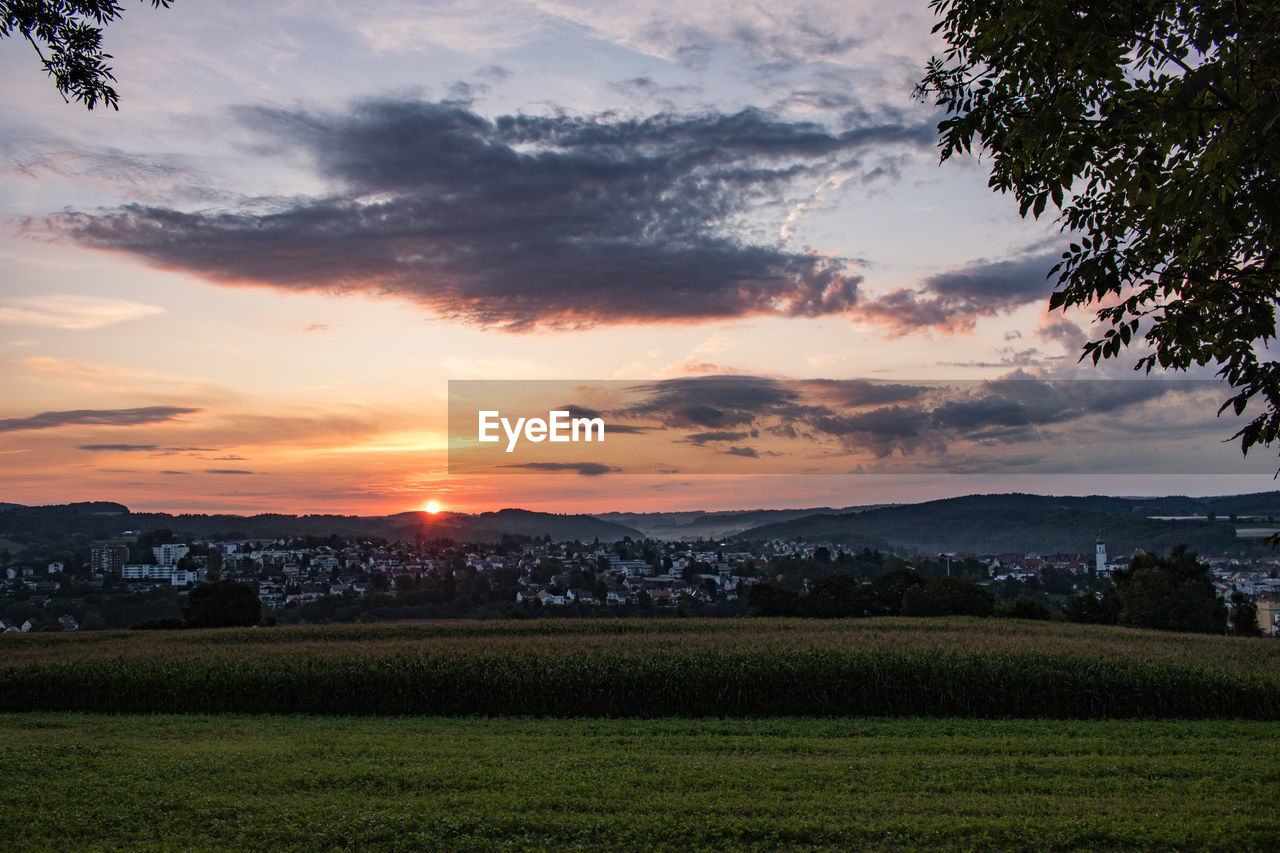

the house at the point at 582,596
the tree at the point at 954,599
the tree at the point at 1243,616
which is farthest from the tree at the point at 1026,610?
the house at the point at 582,596

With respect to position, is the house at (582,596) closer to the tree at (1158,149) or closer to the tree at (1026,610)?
the tree at (1026,610)

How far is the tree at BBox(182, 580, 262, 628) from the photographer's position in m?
34.5

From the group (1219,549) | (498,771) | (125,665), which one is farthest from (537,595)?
(1219,549)

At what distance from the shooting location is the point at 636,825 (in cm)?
705

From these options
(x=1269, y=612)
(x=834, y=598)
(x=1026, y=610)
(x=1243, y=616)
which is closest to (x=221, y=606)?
(x=834, y=598)

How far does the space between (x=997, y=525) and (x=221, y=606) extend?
82617mm

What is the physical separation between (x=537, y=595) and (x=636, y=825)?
1896 inches

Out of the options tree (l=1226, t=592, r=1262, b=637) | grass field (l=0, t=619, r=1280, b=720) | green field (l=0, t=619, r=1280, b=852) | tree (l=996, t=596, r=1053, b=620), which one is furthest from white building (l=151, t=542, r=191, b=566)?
tree (l=1226, t=592, r=1262, b=637)

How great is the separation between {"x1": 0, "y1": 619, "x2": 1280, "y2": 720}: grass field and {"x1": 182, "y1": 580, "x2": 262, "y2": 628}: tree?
15790 millimetres

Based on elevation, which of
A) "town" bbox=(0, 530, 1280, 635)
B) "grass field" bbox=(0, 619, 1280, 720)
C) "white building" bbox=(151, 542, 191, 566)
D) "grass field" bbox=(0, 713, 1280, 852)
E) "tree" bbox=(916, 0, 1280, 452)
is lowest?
"town" bbox=(0, 530, 1280, 635)

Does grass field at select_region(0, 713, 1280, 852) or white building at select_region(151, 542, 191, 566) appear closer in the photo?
grass field at select_region(0, 713, 1280, 852)

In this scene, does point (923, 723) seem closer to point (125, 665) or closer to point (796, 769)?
point (796, 769)

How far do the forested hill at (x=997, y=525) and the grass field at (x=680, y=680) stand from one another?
69515 millimetres

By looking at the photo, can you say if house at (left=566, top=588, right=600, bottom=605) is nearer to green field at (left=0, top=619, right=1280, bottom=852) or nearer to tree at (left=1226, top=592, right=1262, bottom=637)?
green field at (left=0, top=619, right=1280, bottom=852)
